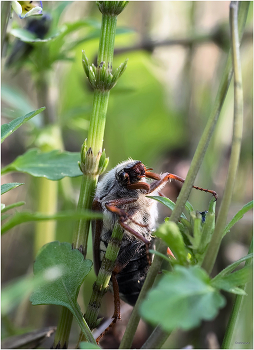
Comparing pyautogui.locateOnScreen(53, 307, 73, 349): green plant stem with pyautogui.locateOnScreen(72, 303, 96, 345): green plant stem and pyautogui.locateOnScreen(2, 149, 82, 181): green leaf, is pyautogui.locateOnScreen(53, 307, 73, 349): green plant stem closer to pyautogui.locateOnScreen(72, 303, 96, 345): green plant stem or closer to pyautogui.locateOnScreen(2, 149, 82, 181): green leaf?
pyautogui.locateOnScreen(72, 303, 96, 345): green plant stem

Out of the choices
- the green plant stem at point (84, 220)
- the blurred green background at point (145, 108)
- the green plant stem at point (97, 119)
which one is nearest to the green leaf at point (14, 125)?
the green plant stem at point (97, 119)

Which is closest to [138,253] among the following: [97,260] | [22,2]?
[97,260]

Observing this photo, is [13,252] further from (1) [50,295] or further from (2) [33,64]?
(1) [50,295]

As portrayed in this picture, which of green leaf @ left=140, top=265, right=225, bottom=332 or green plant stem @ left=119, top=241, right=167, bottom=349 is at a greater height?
green leaf @ left=140, top=265, right=225, bottom=332

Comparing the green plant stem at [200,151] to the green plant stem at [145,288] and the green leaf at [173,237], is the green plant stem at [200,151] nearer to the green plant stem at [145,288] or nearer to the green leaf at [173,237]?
the green plant stem at [145,288]

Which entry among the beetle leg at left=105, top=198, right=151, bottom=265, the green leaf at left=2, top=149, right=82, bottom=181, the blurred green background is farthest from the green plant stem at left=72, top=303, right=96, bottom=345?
the blurred green background

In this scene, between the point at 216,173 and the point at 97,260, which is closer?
the point at 97,260

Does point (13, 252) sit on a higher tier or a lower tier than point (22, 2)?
lower
